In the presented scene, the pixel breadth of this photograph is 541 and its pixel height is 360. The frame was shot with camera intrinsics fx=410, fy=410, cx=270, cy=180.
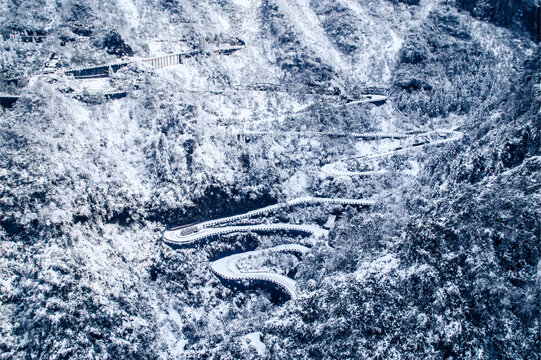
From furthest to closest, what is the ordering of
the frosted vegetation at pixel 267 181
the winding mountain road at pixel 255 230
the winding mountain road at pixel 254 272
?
1. the winding mountain road at pixel 255 230
2. the winding mountain road at pixel 254 272
3. the frosted vegetation at pixel 267 181

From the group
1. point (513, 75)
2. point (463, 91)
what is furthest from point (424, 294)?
point (513, 75)

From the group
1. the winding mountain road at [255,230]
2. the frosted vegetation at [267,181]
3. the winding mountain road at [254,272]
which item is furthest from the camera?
the winding mountain road at [255,230]

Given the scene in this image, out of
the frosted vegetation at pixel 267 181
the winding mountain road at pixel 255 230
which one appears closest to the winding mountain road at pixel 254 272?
the winding mountain road at pixel 255 230

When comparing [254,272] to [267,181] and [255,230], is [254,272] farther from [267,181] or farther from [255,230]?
[267,181]

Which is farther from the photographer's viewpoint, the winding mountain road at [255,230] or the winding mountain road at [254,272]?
the winding mountain road at [255,230]

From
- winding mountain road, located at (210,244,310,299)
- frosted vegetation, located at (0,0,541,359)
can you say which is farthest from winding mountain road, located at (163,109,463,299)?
frosted vegetation, located at (0,0,541,359)

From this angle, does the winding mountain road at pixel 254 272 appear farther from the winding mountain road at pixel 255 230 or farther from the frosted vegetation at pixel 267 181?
the frosted vegetation at pixel 267 181

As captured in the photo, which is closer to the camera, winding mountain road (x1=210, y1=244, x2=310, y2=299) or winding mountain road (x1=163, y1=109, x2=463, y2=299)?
winding mountain road (x1=210, y1=244, x2=310, y2=299)

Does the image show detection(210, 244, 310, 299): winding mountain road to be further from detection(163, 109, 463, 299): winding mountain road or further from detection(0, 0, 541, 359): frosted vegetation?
detection(0, 0, 541, 359): frosted vegetation

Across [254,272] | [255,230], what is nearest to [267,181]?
[255,230]

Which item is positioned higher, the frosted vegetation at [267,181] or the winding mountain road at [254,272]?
the frosted vegetation at [267,181]

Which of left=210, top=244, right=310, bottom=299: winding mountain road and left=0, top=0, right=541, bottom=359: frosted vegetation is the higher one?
left=0, top=0, right=541, bottom=359: frosted vegetation
